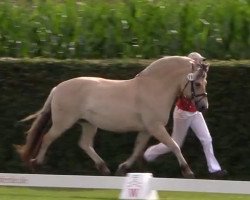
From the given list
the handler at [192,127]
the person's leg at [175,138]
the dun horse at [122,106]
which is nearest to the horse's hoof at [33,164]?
the dun horse at [122,106]

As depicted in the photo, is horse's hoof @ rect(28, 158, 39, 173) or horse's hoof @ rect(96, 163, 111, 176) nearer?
horse's hoof @ rect(96, 163, 111, 176)

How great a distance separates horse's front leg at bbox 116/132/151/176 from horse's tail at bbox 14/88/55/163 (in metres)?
1.12

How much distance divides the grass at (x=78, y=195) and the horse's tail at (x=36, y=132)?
0.97m

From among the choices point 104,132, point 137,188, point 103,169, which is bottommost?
point 103,169

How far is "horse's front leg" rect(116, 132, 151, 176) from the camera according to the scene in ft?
43.3

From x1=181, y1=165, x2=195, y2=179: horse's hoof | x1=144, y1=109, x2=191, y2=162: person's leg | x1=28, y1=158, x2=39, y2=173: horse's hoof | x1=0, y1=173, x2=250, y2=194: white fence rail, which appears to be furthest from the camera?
x1=28, y1=158, x2=39, y2=173: horse's hoof

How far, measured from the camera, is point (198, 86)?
41.5 feet

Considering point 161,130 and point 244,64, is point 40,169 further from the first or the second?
point 244,64

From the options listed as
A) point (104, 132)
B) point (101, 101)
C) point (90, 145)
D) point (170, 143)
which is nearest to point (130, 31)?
point (104, 132)

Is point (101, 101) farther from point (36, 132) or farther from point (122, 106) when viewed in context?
point (36, 132)

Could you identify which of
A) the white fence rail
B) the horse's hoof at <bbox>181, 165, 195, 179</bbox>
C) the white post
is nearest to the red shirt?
the horse's hoof at <bbox>181, 165, 195, 179</bbox>

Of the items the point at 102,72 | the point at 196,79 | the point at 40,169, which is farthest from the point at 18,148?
the point at 196,79

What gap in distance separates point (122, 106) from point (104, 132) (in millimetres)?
999

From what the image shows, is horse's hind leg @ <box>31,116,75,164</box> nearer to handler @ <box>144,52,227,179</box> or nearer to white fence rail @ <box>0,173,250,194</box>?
handler @ <box>144,52,227,179</box>
